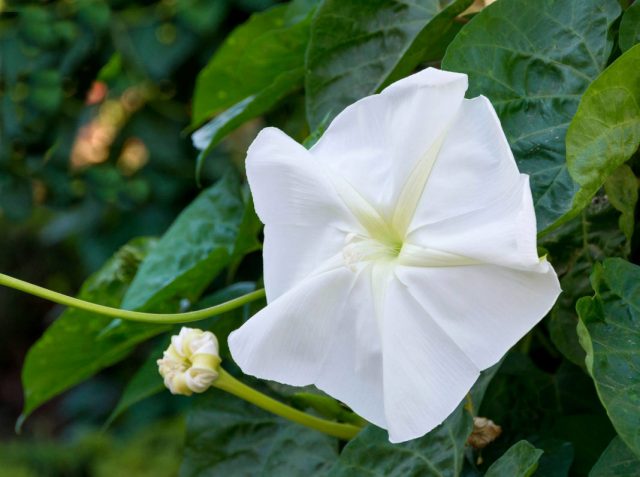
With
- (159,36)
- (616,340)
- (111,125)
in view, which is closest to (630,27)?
(616,340)

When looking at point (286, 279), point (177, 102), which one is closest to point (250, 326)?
point (286, 279)

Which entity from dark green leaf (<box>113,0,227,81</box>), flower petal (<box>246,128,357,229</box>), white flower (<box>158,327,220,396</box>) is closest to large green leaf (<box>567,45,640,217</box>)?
flower petal (<box>246,128,357,229</box>)

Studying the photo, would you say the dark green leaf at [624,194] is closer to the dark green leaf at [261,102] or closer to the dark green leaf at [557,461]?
the dark green leaf at [557,461]

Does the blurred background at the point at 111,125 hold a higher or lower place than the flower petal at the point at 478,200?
lower

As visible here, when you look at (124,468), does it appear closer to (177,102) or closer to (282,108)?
(177,102)

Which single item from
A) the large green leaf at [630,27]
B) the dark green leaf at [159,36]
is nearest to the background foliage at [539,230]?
the large green leaf at [630,27]

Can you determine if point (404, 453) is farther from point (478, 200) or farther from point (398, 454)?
point (478, 200)

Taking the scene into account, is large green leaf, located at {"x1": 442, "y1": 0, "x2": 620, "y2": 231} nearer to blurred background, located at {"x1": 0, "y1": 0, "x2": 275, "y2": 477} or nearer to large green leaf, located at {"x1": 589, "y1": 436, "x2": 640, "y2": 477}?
large green leaf, located at {"x1": 589, "y1": 436, "x2": 640, "y2": 477}
